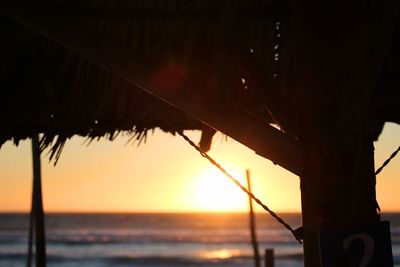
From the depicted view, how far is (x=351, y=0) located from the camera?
1.98 m

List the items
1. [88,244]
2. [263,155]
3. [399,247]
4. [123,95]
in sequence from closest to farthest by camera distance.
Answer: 1. [263,155]
2. [123,95]
3. [399,247]
4. [88,244]

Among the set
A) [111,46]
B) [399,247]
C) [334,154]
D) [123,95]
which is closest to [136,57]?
[111,46]

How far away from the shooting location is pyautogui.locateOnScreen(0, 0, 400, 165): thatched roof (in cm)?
243

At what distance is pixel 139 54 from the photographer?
2.02 meters

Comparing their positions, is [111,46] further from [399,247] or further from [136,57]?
[399,247]

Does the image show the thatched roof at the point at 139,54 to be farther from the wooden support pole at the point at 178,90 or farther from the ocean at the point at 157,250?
the ocean at the point at 157,250

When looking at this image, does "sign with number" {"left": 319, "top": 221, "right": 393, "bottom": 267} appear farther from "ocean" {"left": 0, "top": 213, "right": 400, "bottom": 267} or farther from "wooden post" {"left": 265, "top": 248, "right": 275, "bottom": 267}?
"ocean" {"left": 0, "top": 213, "right": 400, "bottom": 267}

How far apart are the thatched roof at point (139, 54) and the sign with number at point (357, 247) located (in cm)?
37

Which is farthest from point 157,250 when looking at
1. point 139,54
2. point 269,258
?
point 139,54

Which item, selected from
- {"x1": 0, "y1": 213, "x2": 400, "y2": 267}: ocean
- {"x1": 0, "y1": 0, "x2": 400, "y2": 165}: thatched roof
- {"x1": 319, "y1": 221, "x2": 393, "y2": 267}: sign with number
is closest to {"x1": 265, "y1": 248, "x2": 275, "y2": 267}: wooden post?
{"x1": 0, "y1": 0, "x2": 400, "y2": 165}: thatched roof

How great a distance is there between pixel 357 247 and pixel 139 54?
901mm

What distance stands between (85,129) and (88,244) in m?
33.6

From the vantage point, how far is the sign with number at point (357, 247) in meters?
1.91

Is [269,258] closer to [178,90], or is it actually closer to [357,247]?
[357,247]
